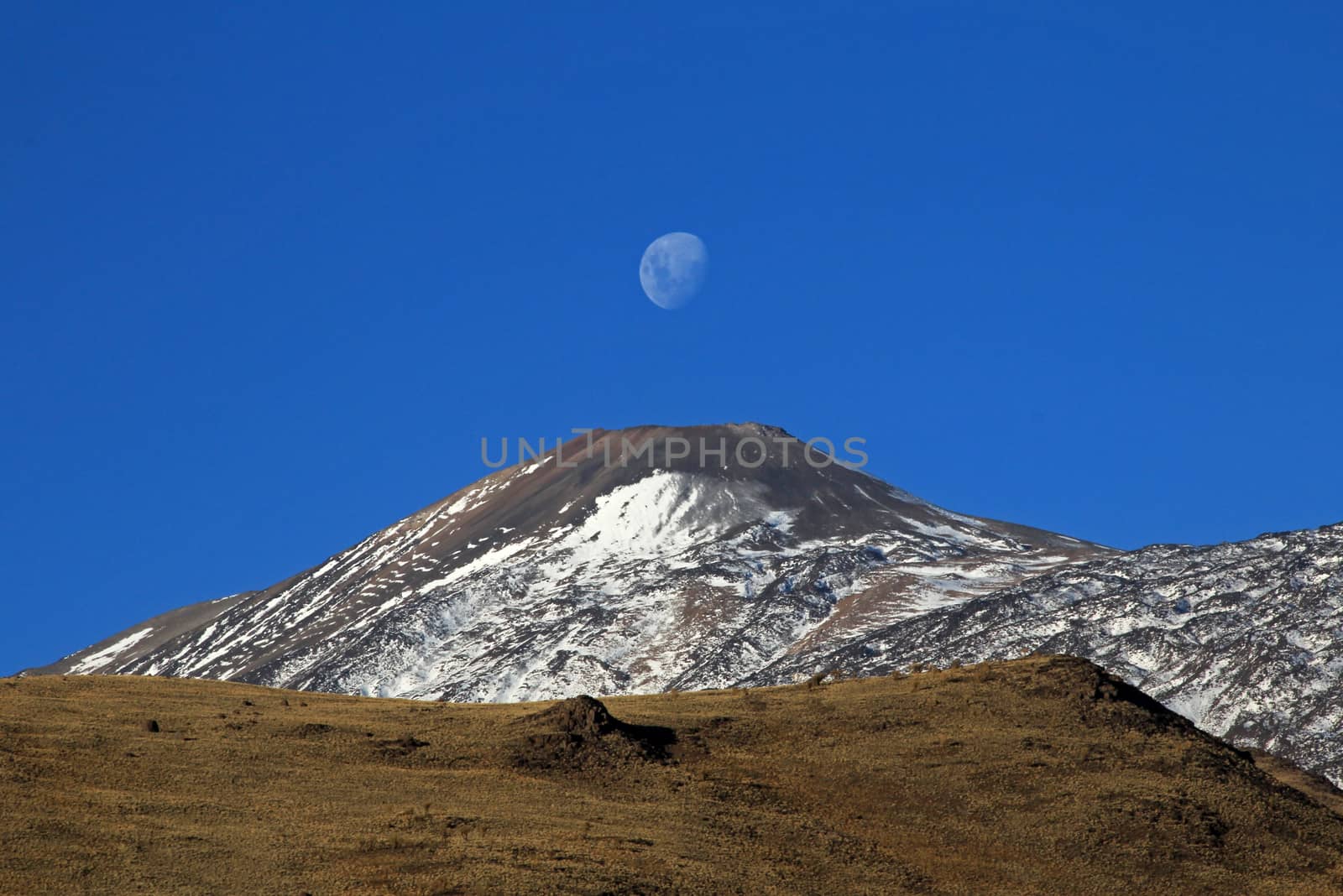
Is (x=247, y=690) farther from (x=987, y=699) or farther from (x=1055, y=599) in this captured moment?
(x=1055, y=599)

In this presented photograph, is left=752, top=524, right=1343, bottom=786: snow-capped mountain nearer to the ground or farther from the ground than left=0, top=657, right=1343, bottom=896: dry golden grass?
farther from the ground

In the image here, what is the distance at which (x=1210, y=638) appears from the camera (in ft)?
565

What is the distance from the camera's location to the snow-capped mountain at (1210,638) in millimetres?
152750

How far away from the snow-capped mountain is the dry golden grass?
292 feet

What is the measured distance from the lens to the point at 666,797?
2019 inches

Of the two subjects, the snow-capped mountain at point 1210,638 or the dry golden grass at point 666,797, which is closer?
the dry golden grass at point 666,797

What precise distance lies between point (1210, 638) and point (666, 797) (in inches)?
5236

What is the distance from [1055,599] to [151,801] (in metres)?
160

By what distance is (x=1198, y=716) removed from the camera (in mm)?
155375

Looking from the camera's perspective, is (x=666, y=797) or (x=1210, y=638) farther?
(x=1210, y=638)

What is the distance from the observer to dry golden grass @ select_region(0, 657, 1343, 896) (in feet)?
143

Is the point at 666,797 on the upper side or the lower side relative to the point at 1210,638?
lower

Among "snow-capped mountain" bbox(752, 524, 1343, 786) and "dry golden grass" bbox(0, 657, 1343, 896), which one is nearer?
"dry golden grass" bbox(0, 657, 1343, 896)

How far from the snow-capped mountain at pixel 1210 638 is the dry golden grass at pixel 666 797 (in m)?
89.1
